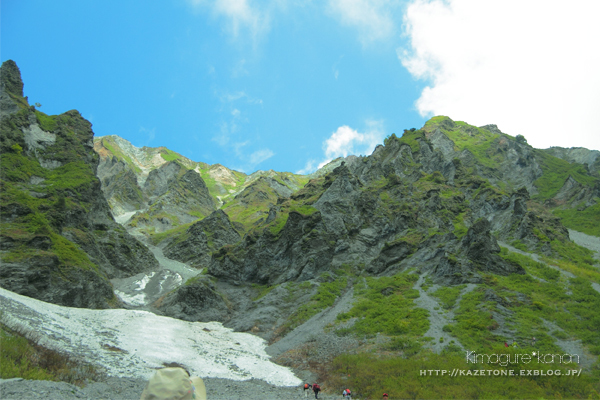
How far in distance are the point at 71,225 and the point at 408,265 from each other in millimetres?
73315

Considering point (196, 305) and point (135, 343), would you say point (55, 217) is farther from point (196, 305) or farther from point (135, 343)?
point (135, 343)

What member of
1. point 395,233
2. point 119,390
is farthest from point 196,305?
point 395,233

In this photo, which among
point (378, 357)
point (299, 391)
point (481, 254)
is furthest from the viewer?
point (481, 254)

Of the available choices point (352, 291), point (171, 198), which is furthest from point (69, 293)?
point (171, 198)

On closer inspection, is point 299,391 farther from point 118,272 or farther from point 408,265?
point 118,272

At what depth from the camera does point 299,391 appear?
28094mm

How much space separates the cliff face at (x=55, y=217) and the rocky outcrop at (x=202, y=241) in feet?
62.1

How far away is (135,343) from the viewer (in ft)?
112

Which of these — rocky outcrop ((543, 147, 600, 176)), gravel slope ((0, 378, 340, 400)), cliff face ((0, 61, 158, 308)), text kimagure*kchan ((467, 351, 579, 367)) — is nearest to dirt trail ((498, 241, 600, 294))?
text kimagure*kchan ((467, 351, 579, 367))

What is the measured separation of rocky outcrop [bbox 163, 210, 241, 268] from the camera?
118 m

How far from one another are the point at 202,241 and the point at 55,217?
211ft

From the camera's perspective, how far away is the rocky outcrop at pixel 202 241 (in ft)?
388

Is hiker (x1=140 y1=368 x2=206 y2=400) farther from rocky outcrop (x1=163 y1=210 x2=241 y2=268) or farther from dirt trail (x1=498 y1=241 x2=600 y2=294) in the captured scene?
rocky outcrop (x1=163 y1=210 x2=241 y2=268)

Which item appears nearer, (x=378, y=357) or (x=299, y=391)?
(x=299, y=391)
